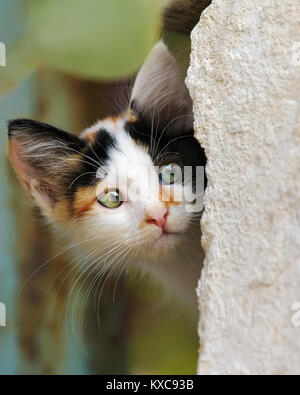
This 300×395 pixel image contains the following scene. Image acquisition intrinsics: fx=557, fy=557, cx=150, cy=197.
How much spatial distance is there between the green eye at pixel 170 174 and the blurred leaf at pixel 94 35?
436 millimetres

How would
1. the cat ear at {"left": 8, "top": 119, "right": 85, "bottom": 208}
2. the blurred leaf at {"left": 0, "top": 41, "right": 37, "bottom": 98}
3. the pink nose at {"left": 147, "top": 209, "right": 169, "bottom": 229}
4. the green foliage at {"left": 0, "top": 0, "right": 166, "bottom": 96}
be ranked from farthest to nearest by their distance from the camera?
the blurred leaf at {"left": 0, "top": 41, "right": 37, "bottom": 98}
the green foliage at {"left": 0, "top": 0, "right": 166, "bottom": 96}
the cat ear at {"left": 8, "top": 119, "right": 85, "bottom": 208}
the pink nose at {"left": 147, "top": 209, "right": 169, "bottom": 229}

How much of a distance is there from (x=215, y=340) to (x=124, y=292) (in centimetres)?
113

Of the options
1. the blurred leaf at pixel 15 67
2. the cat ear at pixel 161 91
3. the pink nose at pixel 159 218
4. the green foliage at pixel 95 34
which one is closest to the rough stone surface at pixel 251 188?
the pink nose at pixel 159 218

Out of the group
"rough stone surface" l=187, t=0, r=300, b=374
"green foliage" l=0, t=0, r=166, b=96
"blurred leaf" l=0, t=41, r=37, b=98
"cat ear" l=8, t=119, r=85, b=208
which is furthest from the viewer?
"blurred leaf" l=0, t=41, r=37, b=98

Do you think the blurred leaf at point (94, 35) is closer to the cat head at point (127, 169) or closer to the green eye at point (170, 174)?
the cat head at point (127, 169)

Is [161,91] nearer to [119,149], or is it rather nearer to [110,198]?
[119,149]

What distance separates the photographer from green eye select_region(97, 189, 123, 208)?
1.40 metres

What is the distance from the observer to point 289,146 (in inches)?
38.2

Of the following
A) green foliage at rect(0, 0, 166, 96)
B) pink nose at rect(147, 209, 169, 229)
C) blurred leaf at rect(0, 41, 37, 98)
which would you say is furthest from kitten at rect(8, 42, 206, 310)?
blurred leaf at rect(0, 41, 37, 98)

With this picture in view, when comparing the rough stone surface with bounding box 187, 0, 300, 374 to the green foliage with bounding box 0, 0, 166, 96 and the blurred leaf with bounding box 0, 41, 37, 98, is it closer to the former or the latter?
the green foliage with bounding box 0, 0, 166, 96

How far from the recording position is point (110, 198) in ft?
4.62
